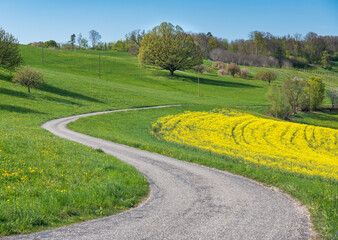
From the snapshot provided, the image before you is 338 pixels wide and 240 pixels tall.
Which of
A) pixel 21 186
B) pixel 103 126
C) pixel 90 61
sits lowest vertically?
pixel 103 126

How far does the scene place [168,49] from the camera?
314 feet

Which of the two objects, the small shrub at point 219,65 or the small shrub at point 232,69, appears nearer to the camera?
the small shrub at point 232,69

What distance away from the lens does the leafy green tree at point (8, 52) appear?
164 feet

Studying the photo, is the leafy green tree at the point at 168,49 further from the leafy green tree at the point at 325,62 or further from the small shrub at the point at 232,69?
the leafy green tree at the point at 325,62

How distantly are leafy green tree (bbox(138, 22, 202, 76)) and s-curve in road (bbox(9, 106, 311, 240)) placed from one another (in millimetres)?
83364

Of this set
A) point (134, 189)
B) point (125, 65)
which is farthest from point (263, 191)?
point (125, 65)

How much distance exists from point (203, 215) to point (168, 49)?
89.3 m

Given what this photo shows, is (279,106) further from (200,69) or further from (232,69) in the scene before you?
(232,69)

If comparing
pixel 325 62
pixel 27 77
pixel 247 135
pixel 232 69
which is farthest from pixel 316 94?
pixel 325 62

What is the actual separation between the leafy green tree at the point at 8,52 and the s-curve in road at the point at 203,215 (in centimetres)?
4430

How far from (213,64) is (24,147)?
141 metres

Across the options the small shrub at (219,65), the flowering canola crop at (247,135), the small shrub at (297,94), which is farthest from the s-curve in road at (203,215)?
the small shrub at (219,65)

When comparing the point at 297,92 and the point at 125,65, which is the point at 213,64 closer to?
the point at 125,65

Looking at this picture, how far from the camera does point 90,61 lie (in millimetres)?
116000
